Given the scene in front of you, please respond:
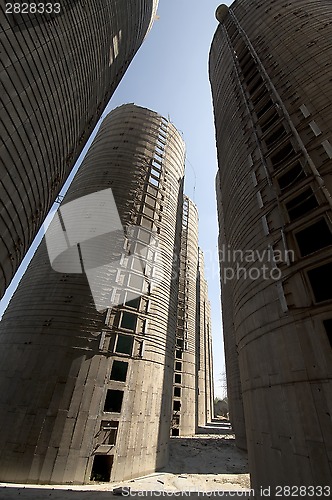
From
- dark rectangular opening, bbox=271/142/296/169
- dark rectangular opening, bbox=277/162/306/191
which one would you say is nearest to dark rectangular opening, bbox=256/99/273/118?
dark rectangular opening, bbox=271/142/296/169

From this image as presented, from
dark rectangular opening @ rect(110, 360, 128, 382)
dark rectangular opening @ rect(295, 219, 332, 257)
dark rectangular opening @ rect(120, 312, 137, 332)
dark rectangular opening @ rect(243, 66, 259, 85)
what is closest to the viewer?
dark rectangular opening @ rect(295, 219, 332, 257)

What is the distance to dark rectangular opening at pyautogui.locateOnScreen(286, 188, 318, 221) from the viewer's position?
13.5 meters

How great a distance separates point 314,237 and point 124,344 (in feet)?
53.9

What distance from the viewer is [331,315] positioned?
10.2 meters

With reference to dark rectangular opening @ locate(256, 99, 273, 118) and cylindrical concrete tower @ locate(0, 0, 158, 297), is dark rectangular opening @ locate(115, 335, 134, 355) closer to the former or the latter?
cylindrical concrete tower @ locate(0, 0, 158, 297)

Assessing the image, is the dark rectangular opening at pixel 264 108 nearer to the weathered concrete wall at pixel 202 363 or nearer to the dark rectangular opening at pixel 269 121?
the dark rectangular opening at pixel 269 121

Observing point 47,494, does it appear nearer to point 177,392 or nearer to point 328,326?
point 328,326

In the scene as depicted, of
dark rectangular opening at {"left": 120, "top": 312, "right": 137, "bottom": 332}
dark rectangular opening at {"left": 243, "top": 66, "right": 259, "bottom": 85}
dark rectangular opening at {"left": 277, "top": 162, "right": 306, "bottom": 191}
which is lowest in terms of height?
dark rectangular opening at {"left": 120, "top": 312, "right": 137, "bottom": 332}

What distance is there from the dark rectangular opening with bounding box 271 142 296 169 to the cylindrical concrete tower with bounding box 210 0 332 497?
0.25ft

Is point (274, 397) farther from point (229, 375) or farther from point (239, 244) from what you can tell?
point (229, 375)

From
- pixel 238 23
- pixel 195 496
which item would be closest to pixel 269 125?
pixel 238 23

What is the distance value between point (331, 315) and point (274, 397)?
427cm

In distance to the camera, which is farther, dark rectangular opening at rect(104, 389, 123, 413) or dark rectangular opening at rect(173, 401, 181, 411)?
dark rectangular opening at rect(173, 401, 181, 411)

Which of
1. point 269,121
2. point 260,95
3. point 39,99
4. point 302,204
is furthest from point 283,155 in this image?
point 39,99
